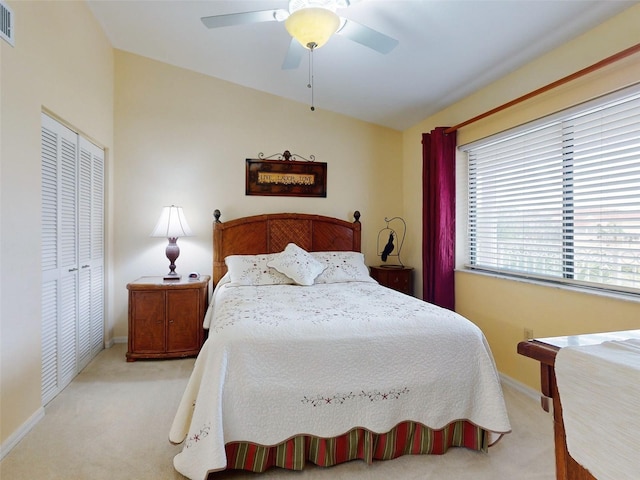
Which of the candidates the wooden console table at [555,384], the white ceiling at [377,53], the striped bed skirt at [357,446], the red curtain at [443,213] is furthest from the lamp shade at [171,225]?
the wooden console table at [555,384]

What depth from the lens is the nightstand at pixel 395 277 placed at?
385 cm

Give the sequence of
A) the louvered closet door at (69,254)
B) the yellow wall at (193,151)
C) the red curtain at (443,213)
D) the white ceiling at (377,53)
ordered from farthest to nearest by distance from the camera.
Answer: the yellow wall at (193,151) → the red curtain at (443,213) → the louvered closet door at (69,254) → the white ceiling at (377,53)

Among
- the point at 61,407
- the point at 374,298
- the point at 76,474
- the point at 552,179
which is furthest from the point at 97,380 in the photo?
the point at 552,179

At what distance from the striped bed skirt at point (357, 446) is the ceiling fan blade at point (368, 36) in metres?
2.20

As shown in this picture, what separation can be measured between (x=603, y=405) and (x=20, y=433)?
277 cm

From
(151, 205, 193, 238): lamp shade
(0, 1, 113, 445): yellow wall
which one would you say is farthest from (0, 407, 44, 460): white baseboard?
(151, 205, 193, 238): lamp shade

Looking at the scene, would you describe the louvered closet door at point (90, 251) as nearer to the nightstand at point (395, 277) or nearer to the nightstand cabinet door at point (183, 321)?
the nightstand cabinet door at point (183, 321)

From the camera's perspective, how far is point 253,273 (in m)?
3.29

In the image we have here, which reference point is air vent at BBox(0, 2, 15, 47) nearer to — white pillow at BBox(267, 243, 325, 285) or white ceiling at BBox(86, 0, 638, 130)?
white ceiling at BBox(86, 0, 638, 130)

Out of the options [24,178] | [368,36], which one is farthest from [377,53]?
[24,178]

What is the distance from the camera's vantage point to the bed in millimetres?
1627

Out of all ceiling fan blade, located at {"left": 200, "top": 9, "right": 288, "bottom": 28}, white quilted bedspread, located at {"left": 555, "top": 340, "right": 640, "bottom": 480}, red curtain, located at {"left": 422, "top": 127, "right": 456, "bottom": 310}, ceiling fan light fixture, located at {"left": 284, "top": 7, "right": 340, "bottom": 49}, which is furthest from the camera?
red curtain, located at {"left": 422, "top": 127, "right": 456, "bottom": 310}

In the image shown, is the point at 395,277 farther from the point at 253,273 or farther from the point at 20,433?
the point at 20,433

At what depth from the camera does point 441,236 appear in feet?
10.8
